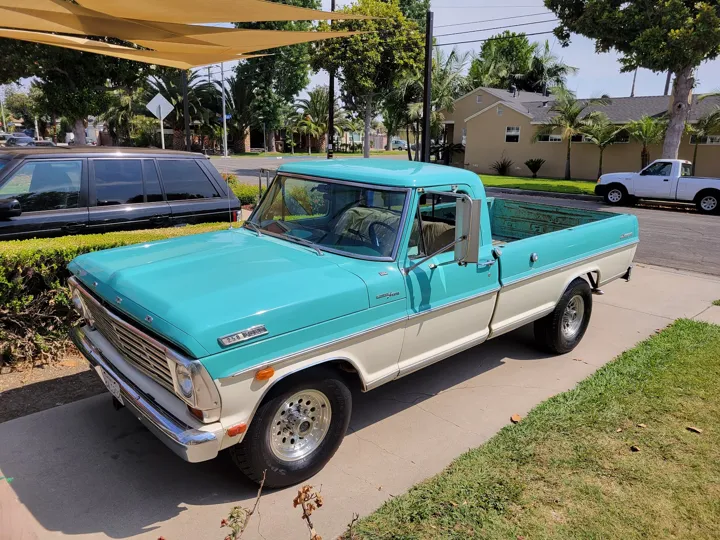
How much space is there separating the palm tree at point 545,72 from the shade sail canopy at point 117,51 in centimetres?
4176

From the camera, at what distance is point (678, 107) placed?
1897cm

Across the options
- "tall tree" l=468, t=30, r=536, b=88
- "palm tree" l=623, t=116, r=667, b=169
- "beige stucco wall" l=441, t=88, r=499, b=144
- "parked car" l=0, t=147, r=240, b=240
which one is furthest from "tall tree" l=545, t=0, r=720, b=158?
"tall tree" l=468, t=30, r=536, b=88

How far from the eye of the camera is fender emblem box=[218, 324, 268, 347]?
2.90 meters

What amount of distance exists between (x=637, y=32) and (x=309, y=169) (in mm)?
17525

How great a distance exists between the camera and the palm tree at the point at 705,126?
22.7 meters

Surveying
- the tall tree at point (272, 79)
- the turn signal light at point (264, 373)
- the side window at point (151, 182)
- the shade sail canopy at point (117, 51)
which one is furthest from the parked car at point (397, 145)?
the turn signal light at point (264, 373)

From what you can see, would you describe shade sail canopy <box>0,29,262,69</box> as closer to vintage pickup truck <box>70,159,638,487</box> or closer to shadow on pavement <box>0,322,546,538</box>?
vintage pickup truck <box>70,159,638,487</box>

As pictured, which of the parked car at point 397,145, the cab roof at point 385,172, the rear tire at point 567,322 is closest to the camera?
the cab roof at point 385,172

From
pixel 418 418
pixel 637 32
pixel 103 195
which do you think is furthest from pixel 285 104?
pixel 418 418

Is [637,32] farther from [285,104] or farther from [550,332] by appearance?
[285,104]

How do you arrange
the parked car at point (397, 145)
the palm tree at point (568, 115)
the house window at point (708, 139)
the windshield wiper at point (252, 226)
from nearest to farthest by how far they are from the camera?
1. the windshield wiper at point (252, 226)
2. the house window at point (708, 139)
3. the palm tree at point (568, 115)
4. the parked car at point (397, 145)

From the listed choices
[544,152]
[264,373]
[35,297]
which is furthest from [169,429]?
[544,152]

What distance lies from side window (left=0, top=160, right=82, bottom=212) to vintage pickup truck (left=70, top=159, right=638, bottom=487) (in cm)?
241

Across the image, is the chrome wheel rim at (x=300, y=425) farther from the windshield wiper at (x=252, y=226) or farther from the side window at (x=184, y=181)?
the side window at (x=184, y=181)
